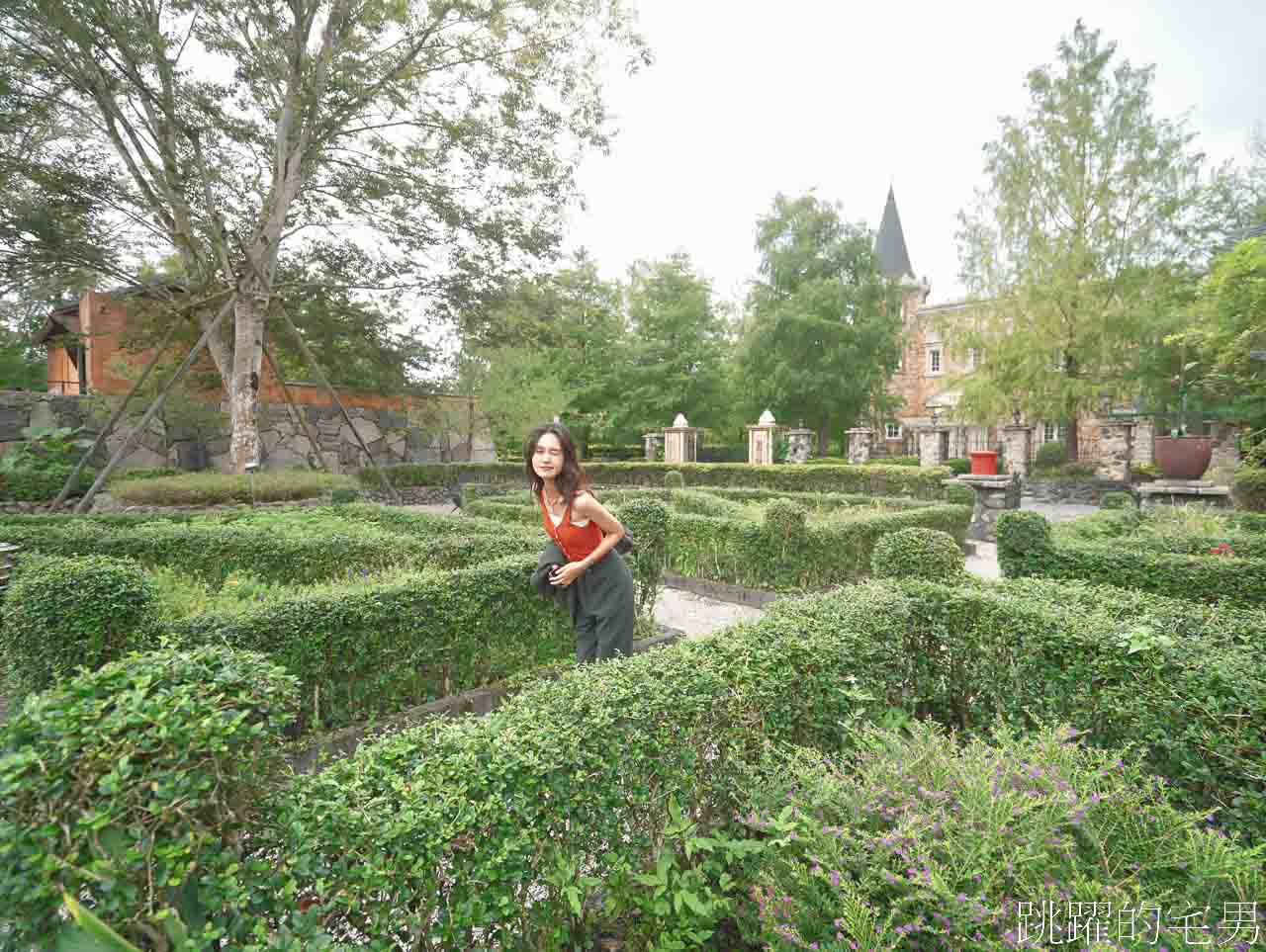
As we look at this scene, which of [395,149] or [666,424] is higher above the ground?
[395,149]

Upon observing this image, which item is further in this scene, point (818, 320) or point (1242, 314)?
point (818, 320)

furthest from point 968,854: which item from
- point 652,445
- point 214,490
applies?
point 652,445

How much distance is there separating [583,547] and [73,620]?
9.04 ft

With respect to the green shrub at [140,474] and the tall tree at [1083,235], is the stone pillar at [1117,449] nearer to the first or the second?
the tall tree at [1083,235]

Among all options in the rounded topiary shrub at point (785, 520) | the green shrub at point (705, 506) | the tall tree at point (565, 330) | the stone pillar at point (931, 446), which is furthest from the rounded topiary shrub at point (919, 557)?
the stone pillar at point (931, 446)

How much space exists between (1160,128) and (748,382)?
1704 cm

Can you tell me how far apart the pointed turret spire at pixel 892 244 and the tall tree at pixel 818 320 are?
42.0 feet

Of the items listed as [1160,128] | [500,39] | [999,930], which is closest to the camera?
[999,930]

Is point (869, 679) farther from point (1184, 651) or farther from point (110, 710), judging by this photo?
point (110, 710)

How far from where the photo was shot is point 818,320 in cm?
2727

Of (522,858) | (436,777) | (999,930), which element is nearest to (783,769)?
(999,930)

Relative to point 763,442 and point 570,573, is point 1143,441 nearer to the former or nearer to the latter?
point 763,442

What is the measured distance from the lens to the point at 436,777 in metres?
1.69

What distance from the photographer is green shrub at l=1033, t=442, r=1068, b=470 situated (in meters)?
A: 24.5
